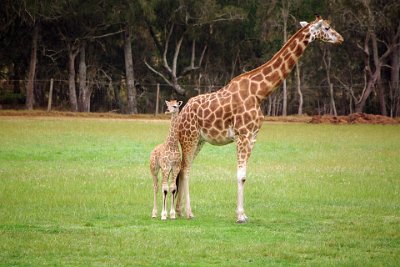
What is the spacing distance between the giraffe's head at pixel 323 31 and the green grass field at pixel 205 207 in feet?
9.67

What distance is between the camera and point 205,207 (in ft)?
56.1

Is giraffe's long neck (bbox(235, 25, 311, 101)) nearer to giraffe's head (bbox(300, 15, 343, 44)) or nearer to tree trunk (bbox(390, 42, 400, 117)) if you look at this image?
giraffe's head (bbox(300, 15, 343, 44))

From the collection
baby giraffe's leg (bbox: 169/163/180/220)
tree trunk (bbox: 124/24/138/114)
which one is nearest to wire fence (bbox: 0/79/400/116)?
tree trunk (bbox: 124/24/138/114)

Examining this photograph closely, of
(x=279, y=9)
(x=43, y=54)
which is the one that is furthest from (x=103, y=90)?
(x=279, y=9)

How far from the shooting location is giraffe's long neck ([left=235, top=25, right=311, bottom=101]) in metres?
15.7

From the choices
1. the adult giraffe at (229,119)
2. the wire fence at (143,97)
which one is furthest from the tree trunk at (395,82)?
the adult giraffe at (229,119)

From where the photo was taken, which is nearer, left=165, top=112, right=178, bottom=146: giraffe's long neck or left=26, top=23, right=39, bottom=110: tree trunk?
left=165, top=112, right=178, bottom=146: giraffe's long neck

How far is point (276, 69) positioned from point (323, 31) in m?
1.03

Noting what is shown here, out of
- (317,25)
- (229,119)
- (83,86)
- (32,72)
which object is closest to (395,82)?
(83,86)

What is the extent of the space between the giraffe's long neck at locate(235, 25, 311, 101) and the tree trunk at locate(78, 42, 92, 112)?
125ft

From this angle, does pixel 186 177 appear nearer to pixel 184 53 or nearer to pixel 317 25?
pixel 317 25

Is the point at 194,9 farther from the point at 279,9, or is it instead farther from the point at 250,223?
the point at 250,223

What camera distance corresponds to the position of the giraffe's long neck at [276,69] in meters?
15.7

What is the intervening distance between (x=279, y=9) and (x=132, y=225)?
139ft
